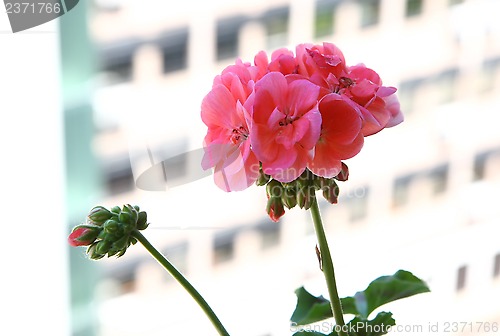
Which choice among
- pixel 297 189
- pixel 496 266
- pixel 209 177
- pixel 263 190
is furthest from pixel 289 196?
pixel 496 266

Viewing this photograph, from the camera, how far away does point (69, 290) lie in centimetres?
126

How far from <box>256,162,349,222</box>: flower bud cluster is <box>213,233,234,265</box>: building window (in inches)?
27.5

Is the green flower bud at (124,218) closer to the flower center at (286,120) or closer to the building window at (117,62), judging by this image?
the flower center at (286,120)

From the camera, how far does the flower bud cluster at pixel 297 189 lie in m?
0.63

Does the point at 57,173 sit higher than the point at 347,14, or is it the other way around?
the point at 347,14

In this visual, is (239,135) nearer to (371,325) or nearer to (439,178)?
(371,325)

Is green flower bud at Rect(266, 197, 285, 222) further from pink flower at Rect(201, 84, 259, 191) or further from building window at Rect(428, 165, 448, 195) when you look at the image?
building window at Rect(428, 165, 448, 195)

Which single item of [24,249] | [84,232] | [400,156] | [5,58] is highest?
[5,58]

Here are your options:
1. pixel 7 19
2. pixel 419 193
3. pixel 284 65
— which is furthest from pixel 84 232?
pixel 419 193

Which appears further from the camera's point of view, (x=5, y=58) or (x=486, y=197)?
(x=486, y=197)

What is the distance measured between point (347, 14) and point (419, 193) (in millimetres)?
356

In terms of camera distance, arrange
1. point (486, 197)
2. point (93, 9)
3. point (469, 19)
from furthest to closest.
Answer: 1. point (486, 197)
2. point (469, 19)
3. point (93, 9)

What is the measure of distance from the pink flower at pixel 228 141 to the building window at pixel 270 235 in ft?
2.37

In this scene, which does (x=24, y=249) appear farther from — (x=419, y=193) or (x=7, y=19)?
(x=419, y=193)
